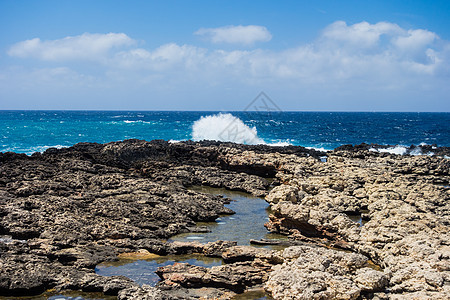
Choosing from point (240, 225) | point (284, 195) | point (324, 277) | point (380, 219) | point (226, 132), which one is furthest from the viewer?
point (226, 132)

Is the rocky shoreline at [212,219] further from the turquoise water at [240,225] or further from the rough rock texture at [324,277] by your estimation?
the turquoise water at [240,225]

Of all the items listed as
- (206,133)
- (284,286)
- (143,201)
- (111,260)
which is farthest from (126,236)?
(206,133)

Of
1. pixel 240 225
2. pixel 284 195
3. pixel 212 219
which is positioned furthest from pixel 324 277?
pixel 212 219

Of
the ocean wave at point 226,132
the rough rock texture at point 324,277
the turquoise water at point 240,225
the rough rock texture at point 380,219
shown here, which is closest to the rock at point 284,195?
the rough rock texture at point 380,219

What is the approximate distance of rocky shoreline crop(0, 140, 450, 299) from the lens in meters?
8.12

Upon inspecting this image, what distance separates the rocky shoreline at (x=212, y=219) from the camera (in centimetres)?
812

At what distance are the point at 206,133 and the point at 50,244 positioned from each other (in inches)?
1738

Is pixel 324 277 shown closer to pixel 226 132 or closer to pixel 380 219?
pixel 380 219

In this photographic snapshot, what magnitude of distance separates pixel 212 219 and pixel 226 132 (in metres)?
35.8

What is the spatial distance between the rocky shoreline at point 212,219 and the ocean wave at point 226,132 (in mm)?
24536

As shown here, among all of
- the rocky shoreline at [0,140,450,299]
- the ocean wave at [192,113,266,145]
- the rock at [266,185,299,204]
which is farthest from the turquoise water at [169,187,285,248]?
the ocean wave at [192,113,266,145]

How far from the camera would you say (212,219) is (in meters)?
14.7

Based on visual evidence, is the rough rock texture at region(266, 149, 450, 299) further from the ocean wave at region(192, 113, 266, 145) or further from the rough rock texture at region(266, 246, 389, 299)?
the ocean wave at region(192, 113, 266, 145)

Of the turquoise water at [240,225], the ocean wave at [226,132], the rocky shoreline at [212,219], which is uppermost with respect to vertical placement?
the ocean wave at [226,132]
